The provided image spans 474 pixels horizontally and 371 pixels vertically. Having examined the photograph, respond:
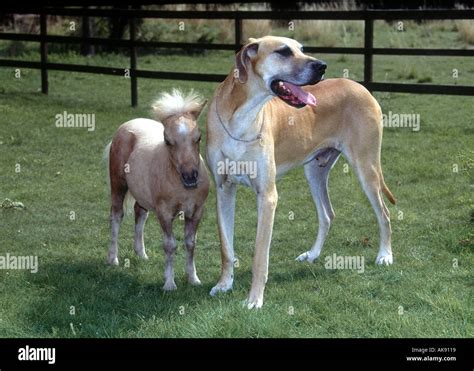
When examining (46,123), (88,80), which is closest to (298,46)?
(46,123)

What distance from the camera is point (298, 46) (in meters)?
6.72

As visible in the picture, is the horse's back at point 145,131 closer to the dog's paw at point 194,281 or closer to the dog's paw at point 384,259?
the dog's paw at point 194,281

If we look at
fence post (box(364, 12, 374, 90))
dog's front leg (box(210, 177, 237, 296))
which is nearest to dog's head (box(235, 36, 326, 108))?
dog's front leg (box(210, 177, 237, 296))

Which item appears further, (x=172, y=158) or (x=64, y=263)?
(x=64, y=263)

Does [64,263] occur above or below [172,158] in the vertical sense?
below

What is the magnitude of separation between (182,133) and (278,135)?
1.01 metres

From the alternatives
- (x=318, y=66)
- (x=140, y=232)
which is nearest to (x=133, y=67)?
(x=140, y=232)

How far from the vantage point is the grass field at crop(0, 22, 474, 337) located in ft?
20.5

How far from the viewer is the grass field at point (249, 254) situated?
6.26 metres

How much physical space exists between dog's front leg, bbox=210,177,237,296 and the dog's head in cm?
87

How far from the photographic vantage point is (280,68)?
6.61 metres

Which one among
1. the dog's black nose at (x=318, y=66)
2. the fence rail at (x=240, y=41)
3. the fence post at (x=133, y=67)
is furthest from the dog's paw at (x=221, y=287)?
the fence post at (x=133, y=67)

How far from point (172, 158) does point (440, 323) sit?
95.0 inches
